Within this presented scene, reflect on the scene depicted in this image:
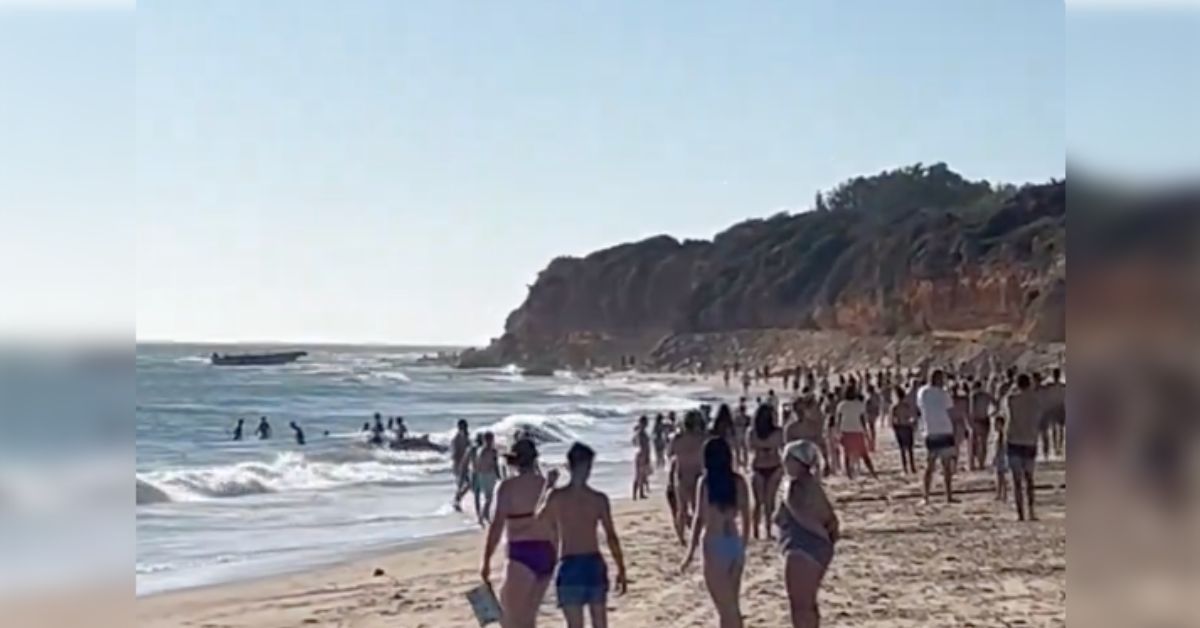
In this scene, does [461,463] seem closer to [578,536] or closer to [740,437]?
[740,437]

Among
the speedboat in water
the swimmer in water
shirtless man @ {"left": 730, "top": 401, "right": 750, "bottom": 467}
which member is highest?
the speedboat in water

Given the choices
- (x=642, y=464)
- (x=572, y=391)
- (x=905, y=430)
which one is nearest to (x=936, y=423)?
(x=905, y=430)

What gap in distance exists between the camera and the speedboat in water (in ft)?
99.8

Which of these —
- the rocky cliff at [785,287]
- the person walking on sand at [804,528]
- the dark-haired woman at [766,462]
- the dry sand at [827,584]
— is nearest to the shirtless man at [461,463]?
the dry sand at [827,584]

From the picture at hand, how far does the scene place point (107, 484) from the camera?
1.39 m

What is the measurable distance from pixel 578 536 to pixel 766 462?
7.29ft

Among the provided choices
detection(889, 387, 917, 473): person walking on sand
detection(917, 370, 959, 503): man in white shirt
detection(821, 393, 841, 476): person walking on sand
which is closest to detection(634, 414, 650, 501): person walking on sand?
detection(821, 393, 841, 476): person walking on sand

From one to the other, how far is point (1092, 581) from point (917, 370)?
20765 mm

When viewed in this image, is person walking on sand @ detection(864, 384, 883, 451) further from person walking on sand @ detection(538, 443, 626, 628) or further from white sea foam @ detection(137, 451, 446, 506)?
person walking on sand @ detection(538, 443, 626, 628)

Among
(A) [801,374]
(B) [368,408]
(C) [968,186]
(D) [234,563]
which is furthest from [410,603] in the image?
(C) [968,186]

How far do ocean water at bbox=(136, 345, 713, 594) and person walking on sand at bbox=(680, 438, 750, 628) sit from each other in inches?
49.0

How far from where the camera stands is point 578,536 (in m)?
3.05

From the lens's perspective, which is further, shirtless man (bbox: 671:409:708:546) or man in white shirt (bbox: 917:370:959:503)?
man in white shirt (bbox: 917:370:959:503)

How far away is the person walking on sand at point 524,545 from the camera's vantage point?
3.07 metres
